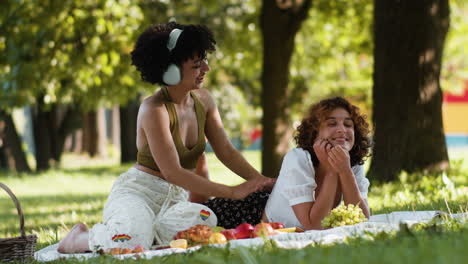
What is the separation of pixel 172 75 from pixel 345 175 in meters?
1.53

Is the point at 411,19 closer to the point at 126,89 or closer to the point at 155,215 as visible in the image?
the point at 155,215

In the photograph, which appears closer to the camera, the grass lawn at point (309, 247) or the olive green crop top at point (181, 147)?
the grass lawn at point (309, 247)

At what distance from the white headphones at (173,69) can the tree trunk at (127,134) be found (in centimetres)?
1609

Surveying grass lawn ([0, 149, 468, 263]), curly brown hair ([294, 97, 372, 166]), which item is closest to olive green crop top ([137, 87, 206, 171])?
curly brown hair ([294, 97, 372, 166])

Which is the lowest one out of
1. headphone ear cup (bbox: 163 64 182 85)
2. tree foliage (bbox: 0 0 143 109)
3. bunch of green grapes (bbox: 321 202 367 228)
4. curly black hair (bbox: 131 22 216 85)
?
bunch of green grapes (bbox: 321 202 367 228)

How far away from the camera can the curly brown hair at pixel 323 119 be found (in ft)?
19.1

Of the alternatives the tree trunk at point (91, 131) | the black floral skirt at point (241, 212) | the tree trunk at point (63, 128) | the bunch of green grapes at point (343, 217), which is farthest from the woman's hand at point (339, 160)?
the tree trunk at point (91, 131)

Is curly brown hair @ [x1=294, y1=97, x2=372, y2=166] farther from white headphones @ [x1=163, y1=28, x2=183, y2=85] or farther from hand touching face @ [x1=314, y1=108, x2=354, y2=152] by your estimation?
white headphones @ [x1=163, y1=28, x2=183, y2=85]

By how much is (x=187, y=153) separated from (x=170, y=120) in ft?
0.99

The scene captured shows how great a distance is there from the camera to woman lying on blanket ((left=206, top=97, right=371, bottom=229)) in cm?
549

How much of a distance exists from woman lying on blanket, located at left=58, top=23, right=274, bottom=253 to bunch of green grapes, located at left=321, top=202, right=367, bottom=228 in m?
0.56

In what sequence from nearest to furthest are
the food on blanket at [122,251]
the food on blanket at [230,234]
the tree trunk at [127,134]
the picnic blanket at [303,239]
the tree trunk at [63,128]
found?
the picnic blanket at [303,239] < the food on blanket at [122,251] < the food on blanket at [230,234] < the tree trunk at [127,134] < the tree trunk at [63,128]

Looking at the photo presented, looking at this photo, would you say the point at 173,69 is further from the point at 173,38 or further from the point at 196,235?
the point at 196,235

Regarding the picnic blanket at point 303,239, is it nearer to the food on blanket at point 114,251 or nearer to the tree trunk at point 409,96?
the food on blanket at point 114,251
